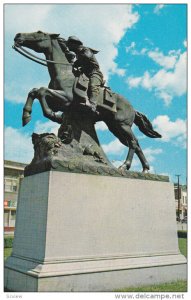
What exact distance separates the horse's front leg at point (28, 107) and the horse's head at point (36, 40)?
43.1 inches

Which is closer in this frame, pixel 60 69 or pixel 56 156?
pixel 56 156

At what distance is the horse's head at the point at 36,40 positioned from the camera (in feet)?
24.8

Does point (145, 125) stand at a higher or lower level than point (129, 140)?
higher

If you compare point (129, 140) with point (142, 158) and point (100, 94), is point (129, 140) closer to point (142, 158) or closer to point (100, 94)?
point (142, 158)

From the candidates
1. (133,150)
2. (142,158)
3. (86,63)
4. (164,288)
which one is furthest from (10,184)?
(164,288)

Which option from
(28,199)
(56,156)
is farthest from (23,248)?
(56,156)

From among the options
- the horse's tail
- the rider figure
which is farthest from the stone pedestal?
the rider figure

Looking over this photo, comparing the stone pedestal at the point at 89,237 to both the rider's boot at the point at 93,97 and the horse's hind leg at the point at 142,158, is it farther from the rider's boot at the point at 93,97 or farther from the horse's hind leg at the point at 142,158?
the rider's boot at the point at 93,97

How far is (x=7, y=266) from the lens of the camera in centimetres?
679

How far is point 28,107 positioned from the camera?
727 centimetres

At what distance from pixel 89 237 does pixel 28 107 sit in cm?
303

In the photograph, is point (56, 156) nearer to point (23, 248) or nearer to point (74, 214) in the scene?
point (74, 214)

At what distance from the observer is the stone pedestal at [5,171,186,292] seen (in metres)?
5.92

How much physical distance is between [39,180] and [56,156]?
0.59m
